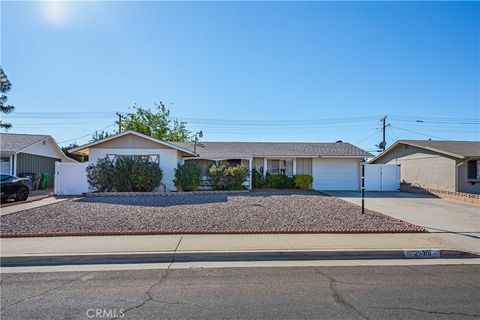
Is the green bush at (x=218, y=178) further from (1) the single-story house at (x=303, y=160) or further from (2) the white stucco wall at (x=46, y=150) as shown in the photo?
(2) the white stucco wall at (x=46, y=150)

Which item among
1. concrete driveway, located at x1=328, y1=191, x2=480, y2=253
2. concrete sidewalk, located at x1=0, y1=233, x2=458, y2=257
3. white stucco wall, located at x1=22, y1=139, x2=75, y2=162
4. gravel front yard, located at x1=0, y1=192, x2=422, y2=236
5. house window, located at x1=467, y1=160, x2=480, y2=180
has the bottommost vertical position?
concrete driveway, located at x1=328, y1=191, x2=480, y2=253

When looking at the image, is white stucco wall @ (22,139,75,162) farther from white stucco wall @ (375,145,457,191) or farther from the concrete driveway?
white stucco wall @ (375,145,457,191)

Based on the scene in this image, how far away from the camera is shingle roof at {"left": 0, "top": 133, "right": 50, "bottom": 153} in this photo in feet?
67.1

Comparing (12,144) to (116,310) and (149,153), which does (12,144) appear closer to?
(149,153)

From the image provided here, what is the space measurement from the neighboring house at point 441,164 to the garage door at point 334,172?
428cm

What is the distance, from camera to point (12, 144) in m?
21.6

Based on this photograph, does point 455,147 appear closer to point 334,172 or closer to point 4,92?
point 334,172

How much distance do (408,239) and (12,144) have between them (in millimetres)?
24601

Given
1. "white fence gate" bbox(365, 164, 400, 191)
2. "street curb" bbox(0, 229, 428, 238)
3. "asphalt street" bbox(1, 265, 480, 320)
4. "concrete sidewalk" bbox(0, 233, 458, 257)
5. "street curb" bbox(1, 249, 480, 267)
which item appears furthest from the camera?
"white fence gate" bbox(365, 164, 400, 191)

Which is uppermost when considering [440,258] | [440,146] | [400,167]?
[440,146]

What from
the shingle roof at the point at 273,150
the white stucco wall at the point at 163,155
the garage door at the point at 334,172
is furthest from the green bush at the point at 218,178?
the garage door at the point at 334,172

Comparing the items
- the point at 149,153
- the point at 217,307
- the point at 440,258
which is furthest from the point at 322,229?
the point at 149,153

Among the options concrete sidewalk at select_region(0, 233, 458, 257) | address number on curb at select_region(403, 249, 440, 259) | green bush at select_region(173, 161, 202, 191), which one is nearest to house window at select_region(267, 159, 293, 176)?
green bush at select_region(173, 161, 202, 191)

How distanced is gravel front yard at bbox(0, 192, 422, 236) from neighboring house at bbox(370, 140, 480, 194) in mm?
11957
